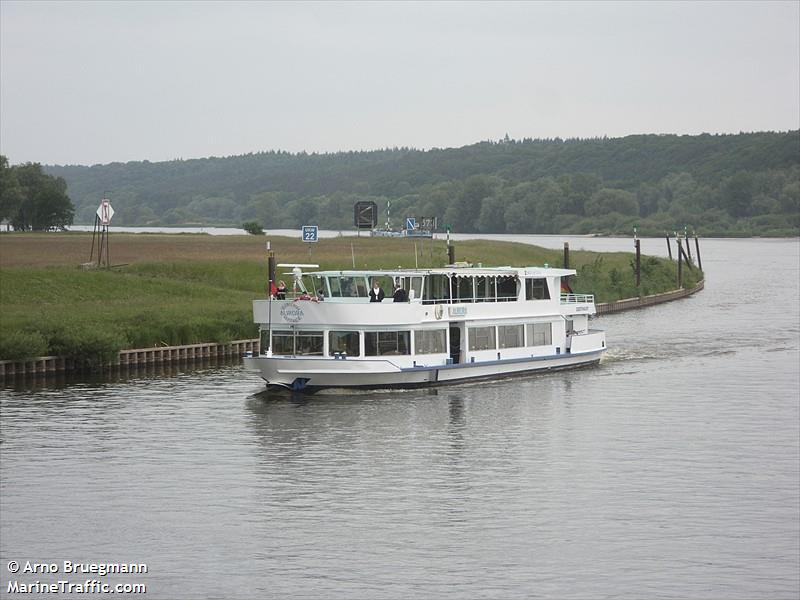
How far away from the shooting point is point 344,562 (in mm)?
33094

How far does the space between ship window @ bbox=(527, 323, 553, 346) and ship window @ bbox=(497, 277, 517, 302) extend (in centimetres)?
195

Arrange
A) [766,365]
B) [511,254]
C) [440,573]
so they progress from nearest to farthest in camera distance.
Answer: [440,573], [766,365], [511,254]

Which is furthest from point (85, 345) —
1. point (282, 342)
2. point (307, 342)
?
point (307, 342)

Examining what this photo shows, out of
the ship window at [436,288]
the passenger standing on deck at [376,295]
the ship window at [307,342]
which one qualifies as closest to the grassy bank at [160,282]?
the ship window at [436,288]

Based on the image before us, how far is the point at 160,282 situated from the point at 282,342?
108 feet

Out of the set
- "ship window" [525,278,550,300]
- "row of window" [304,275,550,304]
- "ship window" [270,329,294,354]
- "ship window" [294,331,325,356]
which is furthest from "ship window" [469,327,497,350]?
"ship window" [270,329,294,354]

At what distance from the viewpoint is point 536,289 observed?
65.4 metres

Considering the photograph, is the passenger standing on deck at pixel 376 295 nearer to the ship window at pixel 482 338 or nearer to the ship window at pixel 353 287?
the ship window at pixel 353 287

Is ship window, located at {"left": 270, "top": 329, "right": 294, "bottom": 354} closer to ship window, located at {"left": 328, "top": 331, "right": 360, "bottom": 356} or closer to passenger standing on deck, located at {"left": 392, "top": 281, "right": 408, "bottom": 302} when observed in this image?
ship window, located at {"left": 328, "top": 331, "right": 360, "bottom": 356}

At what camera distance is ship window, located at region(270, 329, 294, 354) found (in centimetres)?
5519

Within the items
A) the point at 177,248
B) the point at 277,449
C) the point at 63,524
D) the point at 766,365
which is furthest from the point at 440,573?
the point at 177,248

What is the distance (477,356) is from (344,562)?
29.0 meters

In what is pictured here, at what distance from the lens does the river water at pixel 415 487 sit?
32.4 m

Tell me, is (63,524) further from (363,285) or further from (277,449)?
(363,285)
